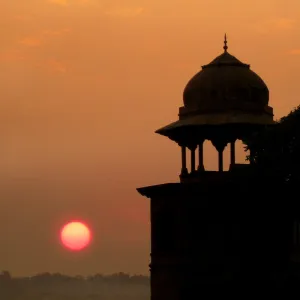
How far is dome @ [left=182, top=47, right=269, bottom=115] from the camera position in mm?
59406

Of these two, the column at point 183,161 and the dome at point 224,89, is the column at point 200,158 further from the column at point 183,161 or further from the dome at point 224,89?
the dome at point 224,89

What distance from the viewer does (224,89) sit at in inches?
2338

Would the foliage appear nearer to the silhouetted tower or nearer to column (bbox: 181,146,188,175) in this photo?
the silhouetted tower

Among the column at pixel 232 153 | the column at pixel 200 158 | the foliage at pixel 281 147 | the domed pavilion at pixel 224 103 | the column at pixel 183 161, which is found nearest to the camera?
the foliage at pixel 281 147

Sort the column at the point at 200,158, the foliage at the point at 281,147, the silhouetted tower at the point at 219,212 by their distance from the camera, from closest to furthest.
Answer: the foliage at the point at 281,147 < the silhouetted tower at the point at 219,212 < the column at the point at 200,158

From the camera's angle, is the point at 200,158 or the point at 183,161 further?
the point at 183,161

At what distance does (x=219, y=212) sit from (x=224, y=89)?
5.22 m

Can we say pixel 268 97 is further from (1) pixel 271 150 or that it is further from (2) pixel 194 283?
(2) pixel 194 283

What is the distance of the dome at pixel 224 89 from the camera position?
59.4 m

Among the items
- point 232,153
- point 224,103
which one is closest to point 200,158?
point 232,153

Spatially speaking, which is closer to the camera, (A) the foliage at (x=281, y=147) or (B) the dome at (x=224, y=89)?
(A) the foliage at (x=281, y=147)

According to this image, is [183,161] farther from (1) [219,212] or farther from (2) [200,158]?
(1) [219,212]

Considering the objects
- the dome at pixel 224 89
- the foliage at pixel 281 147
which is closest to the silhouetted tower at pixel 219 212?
the dome at pixel 224 89

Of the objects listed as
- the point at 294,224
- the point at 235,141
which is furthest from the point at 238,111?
the point at 294,224
